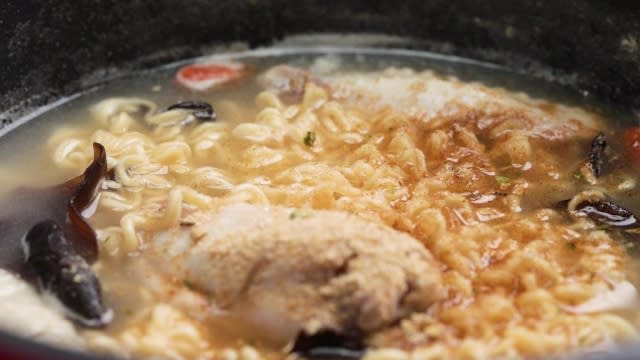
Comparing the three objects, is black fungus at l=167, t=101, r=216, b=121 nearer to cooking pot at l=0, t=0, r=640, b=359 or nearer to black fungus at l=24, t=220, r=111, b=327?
cooking pot at l=0, t=0, r=640, b=359

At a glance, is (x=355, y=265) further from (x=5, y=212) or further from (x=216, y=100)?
(x=216, y=100)

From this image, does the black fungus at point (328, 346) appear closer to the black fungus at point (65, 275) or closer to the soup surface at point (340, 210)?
the soup surface at point (340, 210)

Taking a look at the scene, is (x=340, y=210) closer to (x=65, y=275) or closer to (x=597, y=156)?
(x=65, y=275)

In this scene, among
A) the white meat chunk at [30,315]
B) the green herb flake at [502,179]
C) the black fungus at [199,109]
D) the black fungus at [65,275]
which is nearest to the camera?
the white meat chunk at [30,315]

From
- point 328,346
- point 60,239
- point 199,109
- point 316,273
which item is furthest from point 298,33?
point 328,346

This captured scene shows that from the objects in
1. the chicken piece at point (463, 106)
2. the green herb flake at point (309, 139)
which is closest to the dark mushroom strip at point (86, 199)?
the green herb flake at point (309, 139)

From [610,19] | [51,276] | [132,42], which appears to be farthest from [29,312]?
[610,19]

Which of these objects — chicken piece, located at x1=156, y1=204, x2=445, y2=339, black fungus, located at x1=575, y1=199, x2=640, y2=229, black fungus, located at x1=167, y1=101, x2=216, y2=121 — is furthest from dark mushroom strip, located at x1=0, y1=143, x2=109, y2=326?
black fungus, located at x1=575, y1=199, x2=640, y2=229
